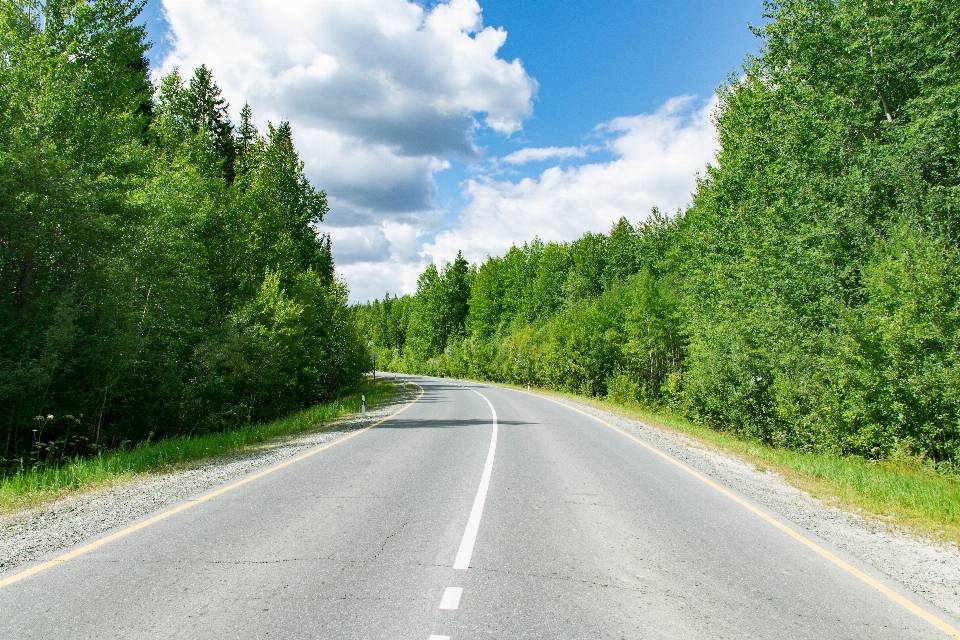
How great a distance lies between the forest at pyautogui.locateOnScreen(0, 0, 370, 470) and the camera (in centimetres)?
1258

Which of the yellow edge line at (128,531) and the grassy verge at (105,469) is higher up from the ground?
the yellow edge line at (128,531)

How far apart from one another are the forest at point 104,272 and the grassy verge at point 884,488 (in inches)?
544

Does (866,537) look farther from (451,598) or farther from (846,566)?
(451,598)

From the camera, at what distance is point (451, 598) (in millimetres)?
4016

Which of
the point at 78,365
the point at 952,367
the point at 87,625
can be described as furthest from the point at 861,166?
the point at 78,365

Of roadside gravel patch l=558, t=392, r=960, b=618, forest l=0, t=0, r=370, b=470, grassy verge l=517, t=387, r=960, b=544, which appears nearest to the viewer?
roadside gravel patch l=558, t=392, r=960, b=618

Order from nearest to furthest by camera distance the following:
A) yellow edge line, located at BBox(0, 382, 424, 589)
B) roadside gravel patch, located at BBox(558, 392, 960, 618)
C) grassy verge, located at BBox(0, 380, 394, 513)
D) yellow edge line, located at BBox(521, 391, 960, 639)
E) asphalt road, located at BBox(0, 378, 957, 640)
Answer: asphalt road, located at BBox(0, 378, 957, 640), yellow edge line, located at BBox(521, 391, 960, 639), yellow edge line, located at BBox(0, 382, 424, 589), roadside gravel patch, located at BBox(558, 392, 960, 618), grassy verge, located at BBox(0, 380, 394, 513)

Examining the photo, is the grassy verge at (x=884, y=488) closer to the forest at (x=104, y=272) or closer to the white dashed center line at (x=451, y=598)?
the white dashed center line at (x=451, y=598)

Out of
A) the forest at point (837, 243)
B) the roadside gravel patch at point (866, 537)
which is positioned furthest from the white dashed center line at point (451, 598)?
the forest at point (837, 243)

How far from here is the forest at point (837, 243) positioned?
12672 mm

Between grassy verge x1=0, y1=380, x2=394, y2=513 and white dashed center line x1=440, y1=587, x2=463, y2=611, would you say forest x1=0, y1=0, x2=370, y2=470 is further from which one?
white dashed center line x1=440, y1=587, x2=463, y2=611

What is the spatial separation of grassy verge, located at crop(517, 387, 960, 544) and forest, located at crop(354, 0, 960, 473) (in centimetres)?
192

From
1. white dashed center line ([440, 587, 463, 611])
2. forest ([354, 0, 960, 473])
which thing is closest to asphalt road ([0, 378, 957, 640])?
white dashed center line ([440, 587, 463, 611])

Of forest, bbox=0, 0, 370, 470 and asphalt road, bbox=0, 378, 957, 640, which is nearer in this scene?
asphalt road, bbox=0, 378, 957, 640
